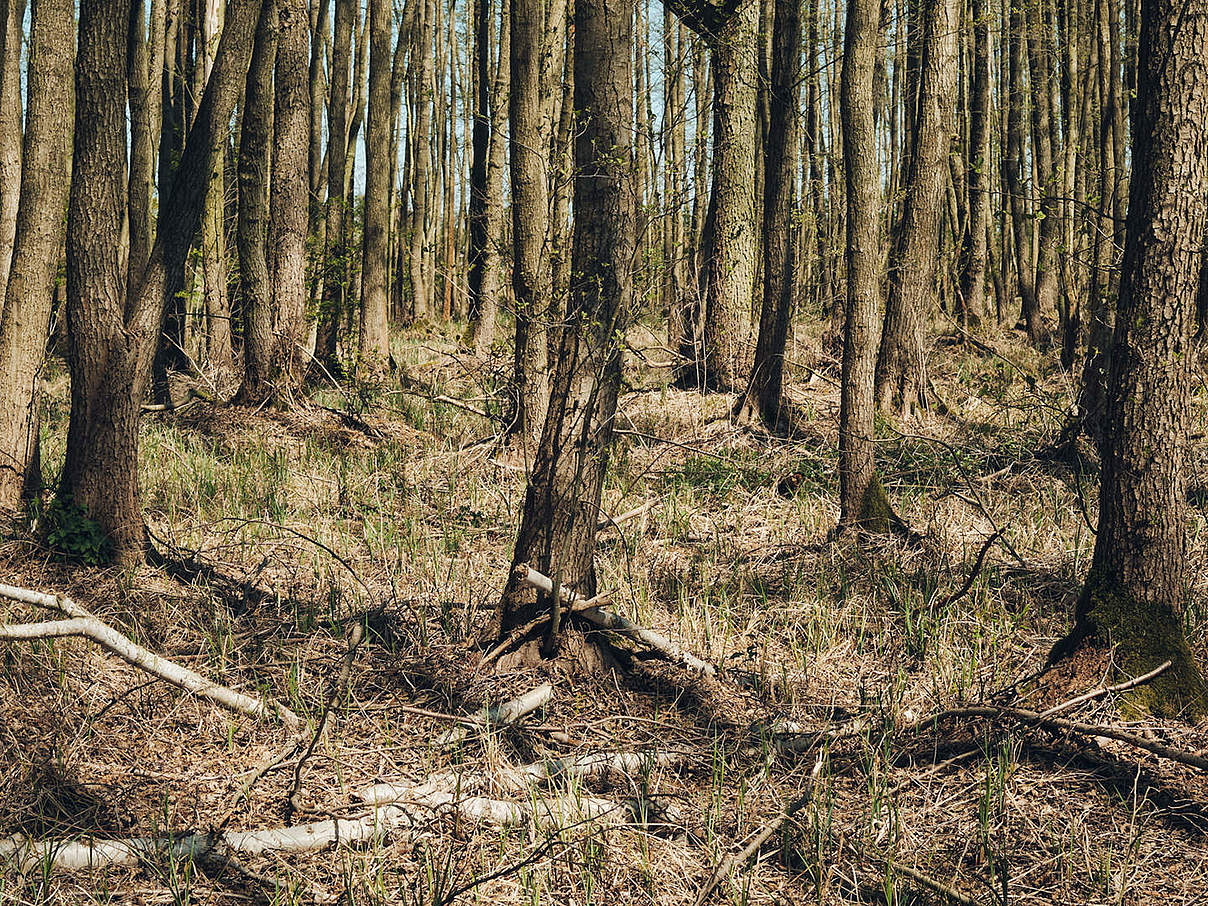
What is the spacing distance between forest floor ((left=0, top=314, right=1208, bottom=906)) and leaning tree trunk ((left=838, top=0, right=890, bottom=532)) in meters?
0.34

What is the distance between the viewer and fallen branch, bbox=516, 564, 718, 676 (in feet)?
13.5

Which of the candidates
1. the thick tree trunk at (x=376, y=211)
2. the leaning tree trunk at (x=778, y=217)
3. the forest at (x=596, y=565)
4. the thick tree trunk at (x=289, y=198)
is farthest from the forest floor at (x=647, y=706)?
the thick tree trunk at (x=376, y=211)

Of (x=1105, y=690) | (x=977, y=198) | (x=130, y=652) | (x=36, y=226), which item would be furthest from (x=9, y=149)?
(x=977, y=198)

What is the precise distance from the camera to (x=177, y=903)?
2.75 m

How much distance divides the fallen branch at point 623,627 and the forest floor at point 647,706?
0.07m

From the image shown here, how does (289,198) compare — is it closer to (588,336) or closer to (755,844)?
(588,336)

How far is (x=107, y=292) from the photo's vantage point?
16.8 ft

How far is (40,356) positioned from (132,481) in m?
1.15

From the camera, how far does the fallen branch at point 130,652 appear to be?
10.6 feet

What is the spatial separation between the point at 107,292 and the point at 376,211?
7.42 meters

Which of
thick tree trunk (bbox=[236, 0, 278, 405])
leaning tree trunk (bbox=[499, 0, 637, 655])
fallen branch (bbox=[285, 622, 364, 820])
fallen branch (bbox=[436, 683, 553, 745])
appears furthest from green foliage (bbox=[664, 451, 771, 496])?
thick tree trunk (bbox=[236, 0, 278, 405])

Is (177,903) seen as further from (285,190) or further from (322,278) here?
(322,278)

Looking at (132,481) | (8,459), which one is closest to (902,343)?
(132,481)

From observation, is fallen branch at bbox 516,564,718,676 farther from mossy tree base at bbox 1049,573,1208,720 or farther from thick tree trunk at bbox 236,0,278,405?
thick tree trunk at bbox 236,0,278,405
